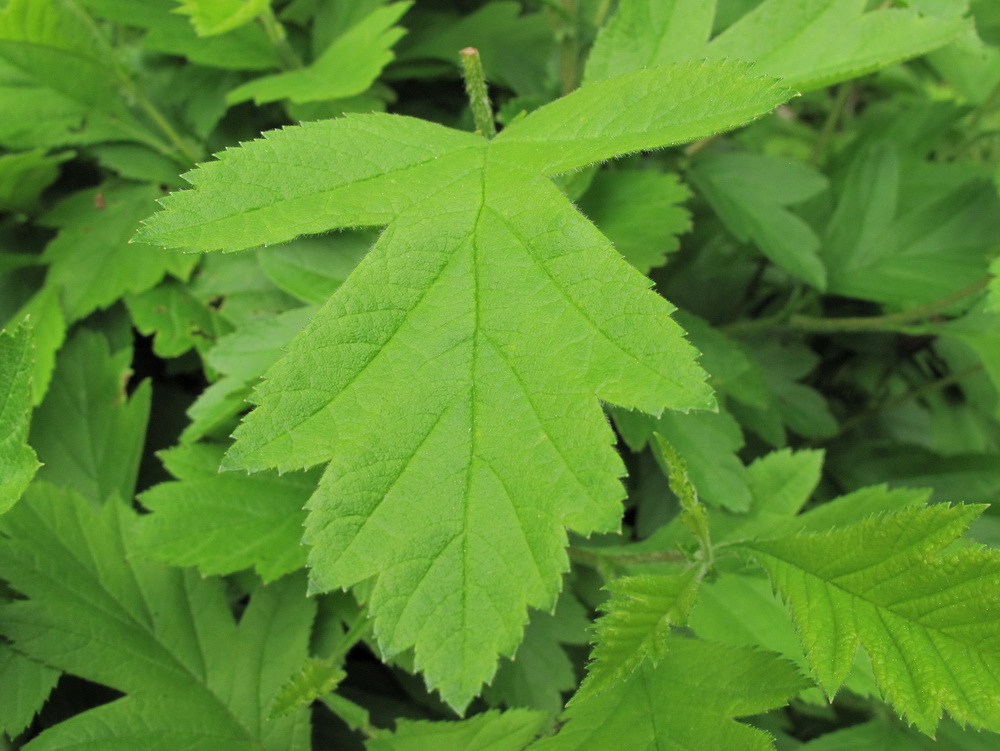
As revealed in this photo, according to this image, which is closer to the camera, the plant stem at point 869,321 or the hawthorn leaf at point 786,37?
the hawthorn leaf at point 786,37

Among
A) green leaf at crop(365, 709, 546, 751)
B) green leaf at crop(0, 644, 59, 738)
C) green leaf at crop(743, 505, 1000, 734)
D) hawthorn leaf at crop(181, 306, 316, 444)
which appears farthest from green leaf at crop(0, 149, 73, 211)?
green leaf at crop(743, 505, 1000, 734)

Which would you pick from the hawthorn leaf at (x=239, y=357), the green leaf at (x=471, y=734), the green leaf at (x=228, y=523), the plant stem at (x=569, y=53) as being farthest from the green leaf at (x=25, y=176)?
the green leaf at (x=471, y=734)

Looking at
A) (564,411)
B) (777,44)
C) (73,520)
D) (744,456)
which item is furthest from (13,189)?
(744,456)

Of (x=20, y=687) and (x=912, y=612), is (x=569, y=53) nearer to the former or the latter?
(x=912, y=612)

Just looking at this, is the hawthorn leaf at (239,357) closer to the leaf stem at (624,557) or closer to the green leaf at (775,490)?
the leaf stem at (624,557)

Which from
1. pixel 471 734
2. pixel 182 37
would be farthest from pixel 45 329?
pixel 471 734

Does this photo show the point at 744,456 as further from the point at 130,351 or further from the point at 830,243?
the point at 130,351

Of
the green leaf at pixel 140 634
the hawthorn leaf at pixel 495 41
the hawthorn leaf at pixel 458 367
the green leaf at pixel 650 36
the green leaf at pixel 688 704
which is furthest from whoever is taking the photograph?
the hawthorn leaf at pixel 495 41
